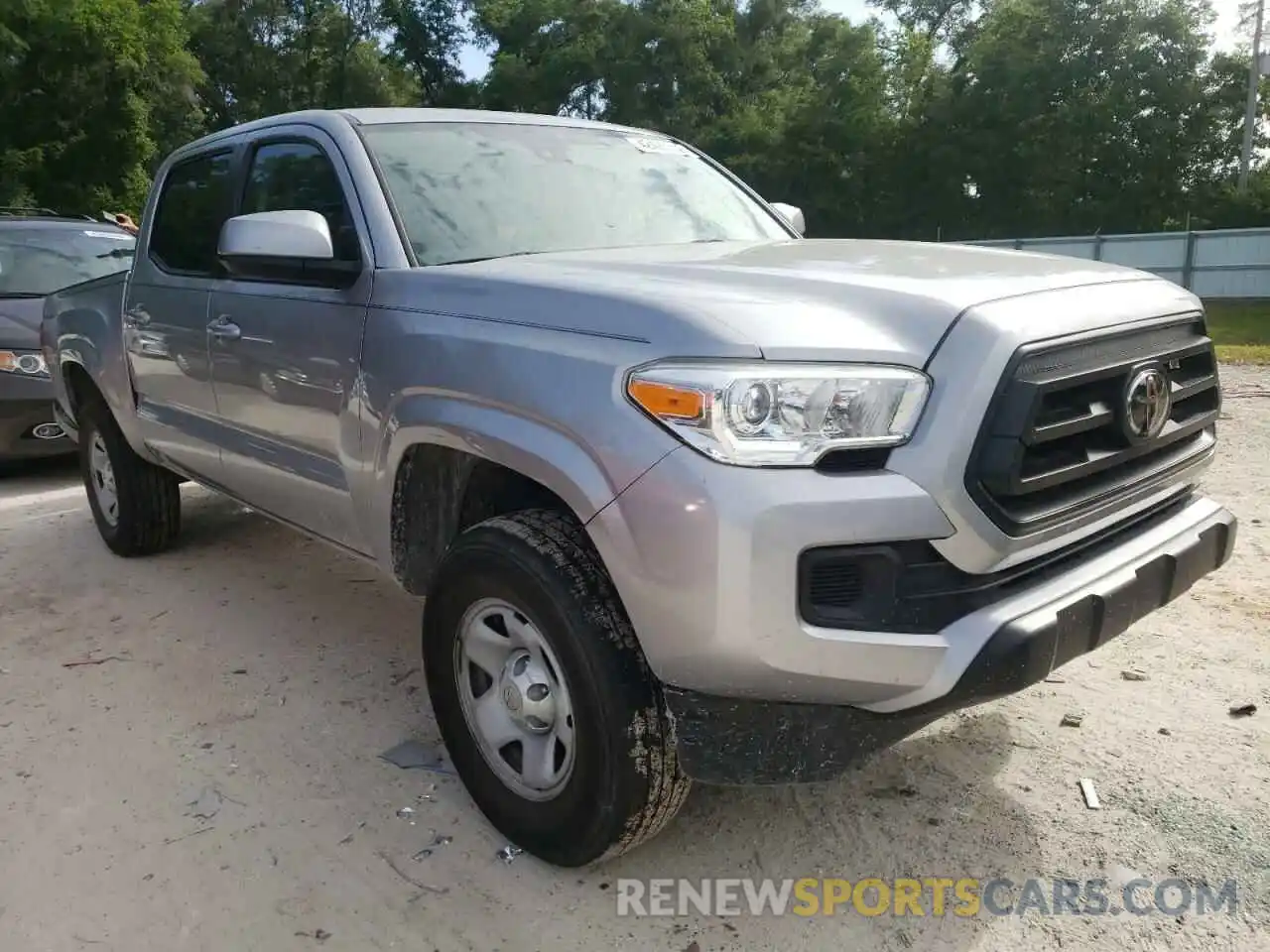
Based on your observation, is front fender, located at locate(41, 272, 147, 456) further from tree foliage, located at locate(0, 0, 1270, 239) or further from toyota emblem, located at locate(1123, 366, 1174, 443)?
tree foliage, located at locate(0, 0, 1270, 239)

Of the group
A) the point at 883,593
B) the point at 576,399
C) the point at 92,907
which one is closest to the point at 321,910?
the point at 92,907

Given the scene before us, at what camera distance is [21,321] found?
691cm

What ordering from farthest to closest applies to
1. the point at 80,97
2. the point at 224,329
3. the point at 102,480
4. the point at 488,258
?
the point at 80,97
the point at 102,480
the point at 224,329
the point at 488,258

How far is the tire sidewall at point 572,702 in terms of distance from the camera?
7.59ft

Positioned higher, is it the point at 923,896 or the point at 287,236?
the point at 287,236

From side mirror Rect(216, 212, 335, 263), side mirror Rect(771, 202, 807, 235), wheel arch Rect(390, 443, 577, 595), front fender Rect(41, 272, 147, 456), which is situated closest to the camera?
wheel arch Rect(390, 443, 577, 595)

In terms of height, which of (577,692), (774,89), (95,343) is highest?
(774,89)

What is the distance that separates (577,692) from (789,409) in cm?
78

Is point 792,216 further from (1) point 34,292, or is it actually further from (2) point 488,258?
(1) point 34,292

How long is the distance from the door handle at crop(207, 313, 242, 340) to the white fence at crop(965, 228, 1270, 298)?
72.1ft

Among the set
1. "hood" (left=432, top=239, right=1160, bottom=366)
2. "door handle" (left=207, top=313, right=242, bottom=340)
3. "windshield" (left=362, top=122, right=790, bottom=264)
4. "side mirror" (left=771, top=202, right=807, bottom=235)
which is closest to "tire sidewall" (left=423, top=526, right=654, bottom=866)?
"hood" (left=432, top=239, right=1160, bottom=366)

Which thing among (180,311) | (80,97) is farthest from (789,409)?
(80,97)

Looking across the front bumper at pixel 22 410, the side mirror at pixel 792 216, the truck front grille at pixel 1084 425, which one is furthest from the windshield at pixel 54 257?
the truck front grille at pixel 1084 425

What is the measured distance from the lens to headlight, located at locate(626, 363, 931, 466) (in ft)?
6.88
